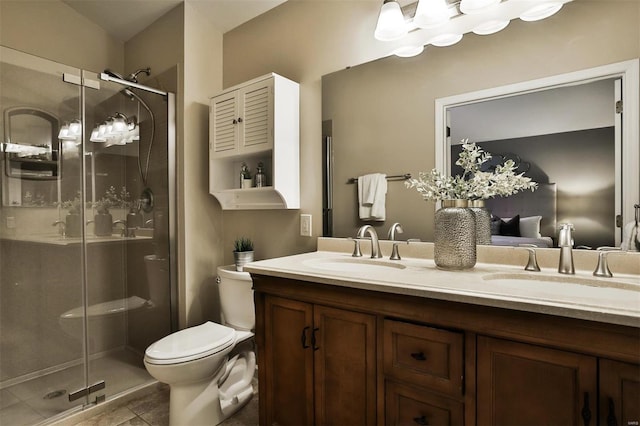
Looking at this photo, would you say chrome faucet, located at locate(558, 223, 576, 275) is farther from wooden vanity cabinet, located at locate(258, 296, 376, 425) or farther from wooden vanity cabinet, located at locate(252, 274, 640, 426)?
wooden vanity cabinet, located at locate(258, 296, 376, 425)

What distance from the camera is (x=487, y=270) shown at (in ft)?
4.31

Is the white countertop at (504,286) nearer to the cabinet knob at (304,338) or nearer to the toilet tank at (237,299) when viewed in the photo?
the cabinet knob at (304,338)

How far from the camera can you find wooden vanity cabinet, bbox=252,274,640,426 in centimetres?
83

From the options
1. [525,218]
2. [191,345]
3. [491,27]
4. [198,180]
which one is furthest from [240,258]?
[491,27]

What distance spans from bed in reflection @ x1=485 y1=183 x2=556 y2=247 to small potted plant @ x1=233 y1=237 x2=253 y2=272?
1.34m

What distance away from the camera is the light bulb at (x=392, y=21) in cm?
158

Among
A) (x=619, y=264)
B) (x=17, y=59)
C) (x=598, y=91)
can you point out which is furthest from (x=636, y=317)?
(x=17, y=59)

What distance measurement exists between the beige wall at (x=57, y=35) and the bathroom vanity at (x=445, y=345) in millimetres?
2246

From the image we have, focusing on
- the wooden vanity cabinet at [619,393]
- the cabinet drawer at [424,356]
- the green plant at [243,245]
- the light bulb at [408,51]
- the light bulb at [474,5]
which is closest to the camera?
the wooden vanity cabinet at [619,393]

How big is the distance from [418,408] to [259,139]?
59.5 inches

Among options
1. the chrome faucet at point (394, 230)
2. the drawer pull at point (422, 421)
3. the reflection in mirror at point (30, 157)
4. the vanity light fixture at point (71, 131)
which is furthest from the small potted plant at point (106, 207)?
the drawer pull at point (422, 421)

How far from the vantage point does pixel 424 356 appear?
41.9 inches

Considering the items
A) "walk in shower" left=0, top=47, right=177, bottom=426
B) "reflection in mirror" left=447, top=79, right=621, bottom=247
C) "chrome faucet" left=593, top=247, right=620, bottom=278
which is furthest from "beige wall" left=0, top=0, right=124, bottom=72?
"chrome faucet" left=593, top=247, right=620, bottom=278

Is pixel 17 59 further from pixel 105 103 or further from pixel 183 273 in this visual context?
pixel 183 273
